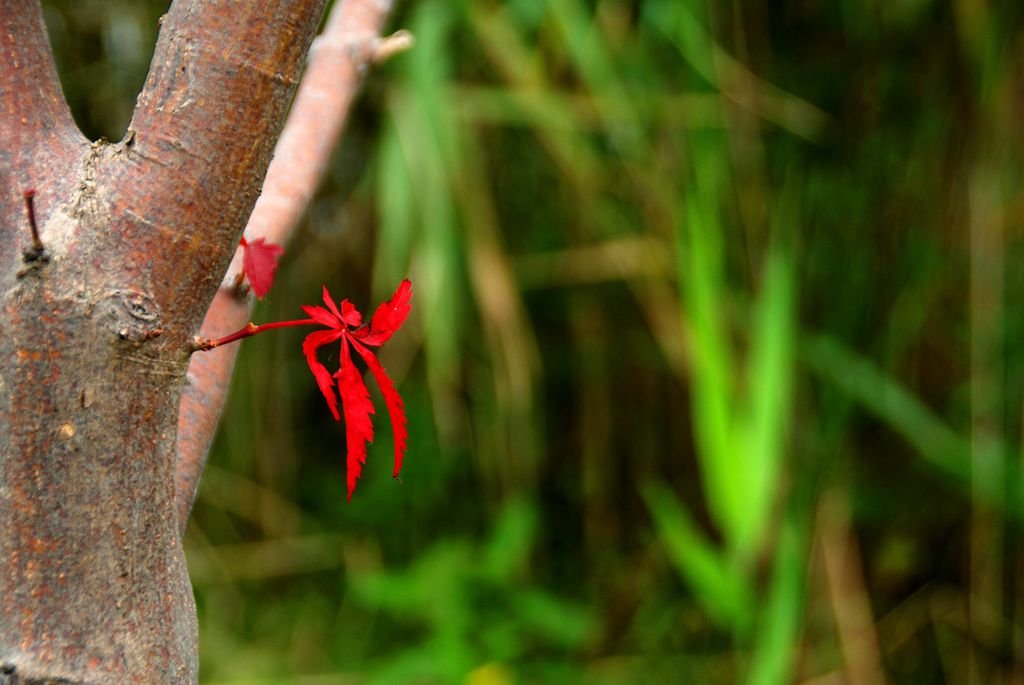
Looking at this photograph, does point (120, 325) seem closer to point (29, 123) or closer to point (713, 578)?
point (29, 123)

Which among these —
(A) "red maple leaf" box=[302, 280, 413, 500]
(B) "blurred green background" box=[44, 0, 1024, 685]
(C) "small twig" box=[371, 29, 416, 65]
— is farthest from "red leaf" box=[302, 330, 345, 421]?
(B) "blurred green background" box=[44, 0, 1024, 685]

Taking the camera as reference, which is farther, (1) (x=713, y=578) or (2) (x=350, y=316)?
(1) (x=713, y=578)

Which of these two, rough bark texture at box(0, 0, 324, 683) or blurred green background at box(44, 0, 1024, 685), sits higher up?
rough bark texture at box(0, 0, 324, 683)

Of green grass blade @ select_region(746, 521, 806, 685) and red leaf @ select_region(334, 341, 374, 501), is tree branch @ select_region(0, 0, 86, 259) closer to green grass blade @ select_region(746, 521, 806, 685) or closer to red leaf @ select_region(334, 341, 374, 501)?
red leaf @ select_region(334, 341, 374, 501)

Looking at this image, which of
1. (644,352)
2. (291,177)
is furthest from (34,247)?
(644,352)

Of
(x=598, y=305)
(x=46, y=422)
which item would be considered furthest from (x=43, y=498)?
(x=598, y=305)

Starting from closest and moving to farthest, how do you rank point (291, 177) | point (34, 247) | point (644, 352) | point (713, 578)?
1. point (34, 247)
2. point (291, 177)
3. point (713, 578)
4. point (644, 352)
